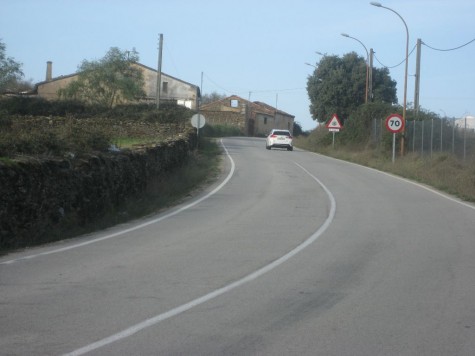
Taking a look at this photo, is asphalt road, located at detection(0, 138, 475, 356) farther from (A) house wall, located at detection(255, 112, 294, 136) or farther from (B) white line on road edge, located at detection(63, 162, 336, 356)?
(A) house wall, located at detection(255, 112, 294, 136)

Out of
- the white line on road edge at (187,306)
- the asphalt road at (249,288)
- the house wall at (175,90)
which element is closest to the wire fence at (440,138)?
the asphalt road at (249,288)

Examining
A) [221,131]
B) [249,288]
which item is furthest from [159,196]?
[221,131]

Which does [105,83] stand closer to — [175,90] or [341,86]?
[175,90]

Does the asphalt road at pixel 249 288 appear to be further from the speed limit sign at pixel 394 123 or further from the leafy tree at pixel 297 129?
the leafy tree at pixel 297 129

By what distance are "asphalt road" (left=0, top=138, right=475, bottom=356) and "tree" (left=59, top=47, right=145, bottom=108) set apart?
48293 mm

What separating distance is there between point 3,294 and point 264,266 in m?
3.70

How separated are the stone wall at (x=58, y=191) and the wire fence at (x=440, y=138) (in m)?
17.1

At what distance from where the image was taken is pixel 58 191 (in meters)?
12.5

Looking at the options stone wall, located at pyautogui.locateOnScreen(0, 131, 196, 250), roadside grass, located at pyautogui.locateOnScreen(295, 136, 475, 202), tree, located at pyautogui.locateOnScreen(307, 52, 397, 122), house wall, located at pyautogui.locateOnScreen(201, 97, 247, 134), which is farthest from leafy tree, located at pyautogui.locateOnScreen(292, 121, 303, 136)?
stone wall, located at pyautogui.locateOnScreen(0, 131, 196, 250)

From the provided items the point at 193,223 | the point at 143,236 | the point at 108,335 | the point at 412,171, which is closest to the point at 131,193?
the point at 193,223

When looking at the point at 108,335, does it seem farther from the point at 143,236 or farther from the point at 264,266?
the point at 143,236

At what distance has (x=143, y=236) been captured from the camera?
1205cm

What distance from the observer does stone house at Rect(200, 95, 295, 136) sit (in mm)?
85500

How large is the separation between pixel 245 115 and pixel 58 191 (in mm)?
76088
